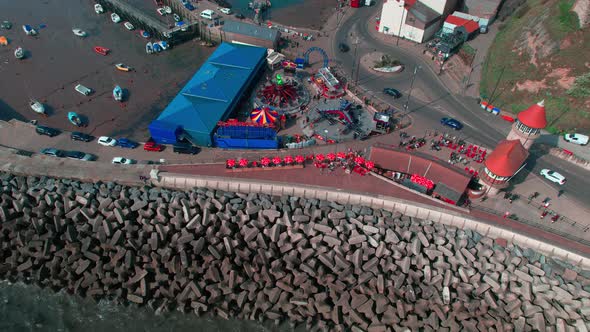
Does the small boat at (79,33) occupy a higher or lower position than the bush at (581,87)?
lower

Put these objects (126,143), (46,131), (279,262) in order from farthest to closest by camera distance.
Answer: (46,131) → (126,143) → (279,262)

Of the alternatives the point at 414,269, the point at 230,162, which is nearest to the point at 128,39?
the point at 230,162

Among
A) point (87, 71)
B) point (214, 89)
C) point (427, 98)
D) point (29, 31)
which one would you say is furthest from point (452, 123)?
point (29, 31)

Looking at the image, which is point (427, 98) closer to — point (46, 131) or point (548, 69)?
point (548, 69)

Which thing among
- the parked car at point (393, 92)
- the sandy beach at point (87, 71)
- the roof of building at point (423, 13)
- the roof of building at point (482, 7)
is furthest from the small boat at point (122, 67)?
the roof of building at point (482, 7)

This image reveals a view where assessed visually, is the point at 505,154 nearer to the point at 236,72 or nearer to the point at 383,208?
the point at 383,208

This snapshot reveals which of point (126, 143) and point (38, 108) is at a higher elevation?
point (126, 143)

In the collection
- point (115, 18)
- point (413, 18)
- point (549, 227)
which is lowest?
point (549, 227)

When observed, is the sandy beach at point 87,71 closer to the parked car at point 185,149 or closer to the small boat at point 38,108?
the small boat at point 38,108

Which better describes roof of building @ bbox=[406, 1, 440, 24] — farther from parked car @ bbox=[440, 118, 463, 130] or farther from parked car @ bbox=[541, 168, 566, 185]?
parked car @ bbox=[541, 168, 566, 185]
